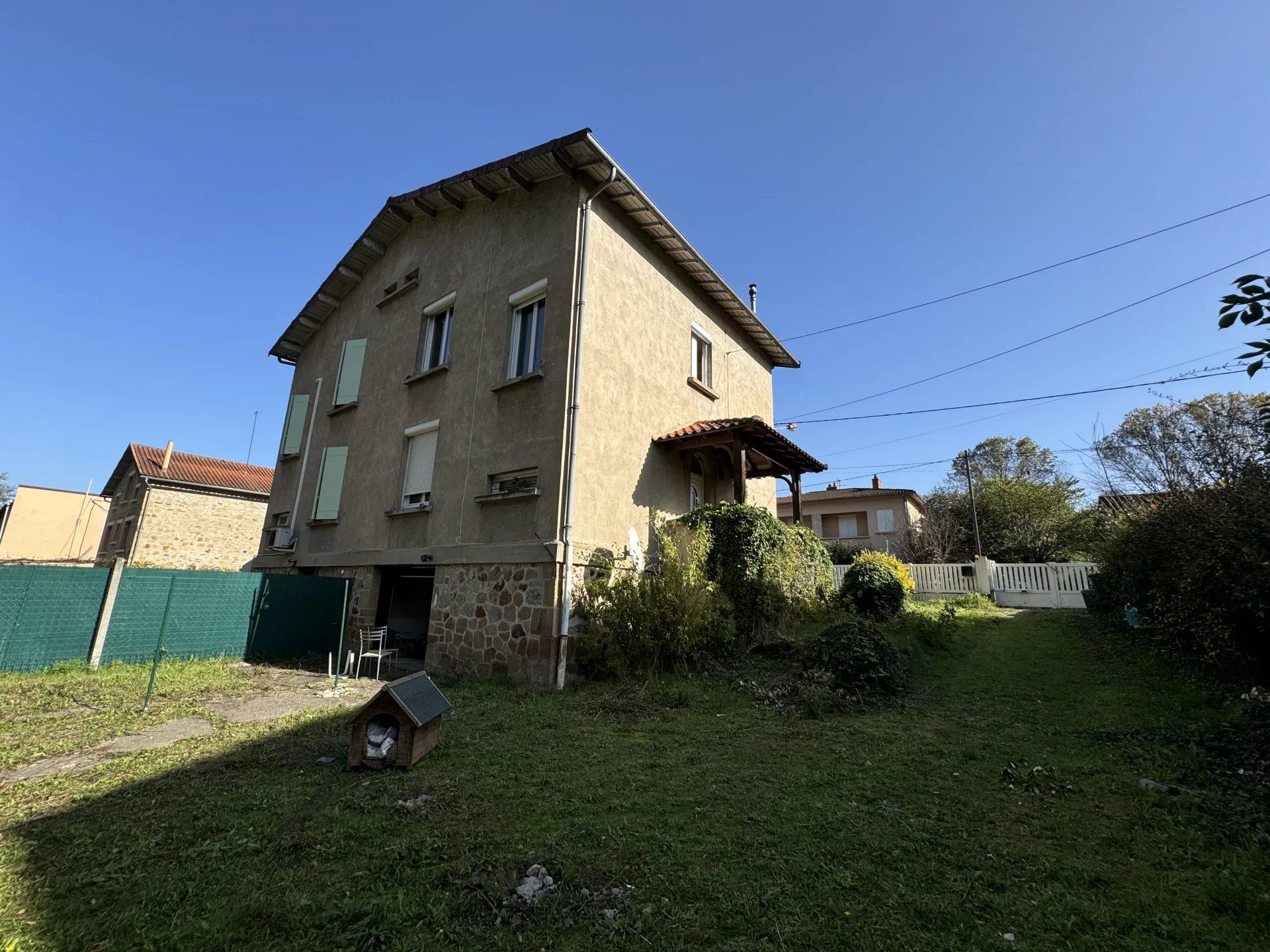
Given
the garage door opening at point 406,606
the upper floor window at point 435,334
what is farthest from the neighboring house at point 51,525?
the upper floor window at point 435,334

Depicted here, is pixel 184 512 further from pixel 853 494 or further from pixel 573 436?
pixel 853 494

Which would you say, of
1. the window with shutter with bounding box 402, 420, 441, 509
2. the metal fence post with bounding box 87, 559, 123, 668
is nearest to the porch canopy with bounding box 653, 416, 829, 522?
the window with shutter with bounding box 402, 420, 441, 509

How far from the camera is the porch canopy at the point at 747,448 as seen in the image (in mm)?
9727

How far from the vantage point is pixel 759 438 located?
10.2m

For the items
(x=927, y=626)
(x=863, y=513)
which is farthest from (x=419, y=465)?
(x=863, y=513)

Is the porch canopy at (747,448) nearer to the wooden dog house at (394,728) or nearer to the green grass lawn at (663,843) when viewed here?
the green grass lawn at (663,843)

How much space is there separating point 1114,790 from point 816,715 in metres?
2.62

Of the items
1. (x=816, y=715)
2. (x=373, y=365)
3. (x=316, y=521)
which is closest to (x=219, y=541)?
(x=316, y=521)

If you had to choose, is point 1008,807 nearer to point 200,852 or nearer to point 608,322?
point 200,852

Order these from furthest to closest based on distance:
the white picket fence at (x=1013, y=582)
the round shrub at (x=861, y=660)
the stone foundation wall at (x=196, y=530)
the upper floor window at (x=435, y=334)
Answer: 1. the stone foundation wall at (x=196, y=530)
2. the white picket fence at (x=1013, y=582)
3. the upper floor window at (x=435, y=334)
4. the round shrub at (x=861, y=660)

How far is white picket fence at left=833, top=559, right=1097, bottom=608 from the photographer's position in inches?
589

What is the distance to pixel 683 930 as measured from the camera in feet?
8.28

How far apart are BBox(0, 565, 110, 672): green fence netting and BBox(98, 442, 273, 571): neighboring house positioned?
41.7 ft

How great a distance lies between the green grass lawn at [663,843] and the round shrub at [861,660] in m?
1.14
